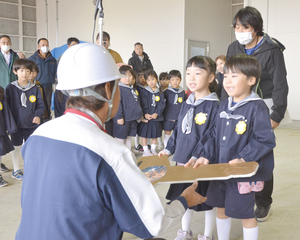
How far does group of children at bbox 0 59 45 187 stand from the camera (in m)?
3.55

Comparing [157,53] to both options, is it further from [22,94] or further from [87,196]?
[87,196]

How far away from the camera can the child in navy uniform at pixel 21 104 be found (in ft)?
12.2

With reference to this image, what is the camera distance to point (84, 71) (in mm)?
1064

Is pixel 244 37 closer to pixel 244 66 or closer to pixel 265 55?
pixel 265 55

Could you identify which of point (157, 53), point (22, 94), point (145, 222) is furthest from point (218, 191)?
point (157, 53)

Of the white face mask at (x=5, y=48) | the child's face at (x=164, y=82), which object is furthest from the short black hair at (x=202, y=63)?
the white face mask at (x=5, y=48)

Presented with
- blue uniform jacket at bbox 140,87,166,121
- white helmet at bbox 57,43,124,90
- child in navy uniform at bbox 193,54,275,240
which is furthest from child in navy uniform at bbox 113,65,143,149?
white helmet at bbox 57,43,124,90

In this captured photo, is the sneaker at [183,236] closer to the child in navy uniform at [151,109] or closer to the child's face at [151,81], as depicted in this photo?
the child in navy uniform at [151,109]

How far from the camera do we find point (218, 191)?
191cm

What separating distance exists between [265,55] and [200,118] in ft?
2.24

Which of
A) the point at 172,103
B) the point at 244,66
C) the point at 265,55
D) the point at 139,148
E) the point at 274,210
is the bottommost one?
the point at 274,210

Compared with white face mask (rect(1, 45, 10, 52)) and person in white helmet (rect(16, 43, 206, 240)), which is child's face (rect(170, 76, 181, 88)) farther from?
person in white helmet (rect(16, 43, 206, 240))

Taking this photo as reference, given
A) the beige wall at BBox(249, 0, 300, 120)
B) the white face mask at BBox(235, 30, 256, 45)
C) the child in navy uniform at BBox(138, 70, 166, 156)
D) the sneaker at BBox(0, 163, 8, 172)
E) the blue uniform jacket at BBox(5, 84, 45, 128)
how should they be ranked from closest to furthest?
the white face mask at BBox(235, 30, 256, 45), the blue uniform jacket at BBox(5, 84, 45, 128), the sneaker at BBox(0, 163, 8, 172), the child in navy uniform at BBox(138, 70, 166, 156), the beige wall at BBox(249, 0, 300, 120)

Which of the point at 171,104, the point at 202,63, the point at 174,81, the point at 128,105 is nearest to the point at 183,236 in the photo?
the point at 202,63
